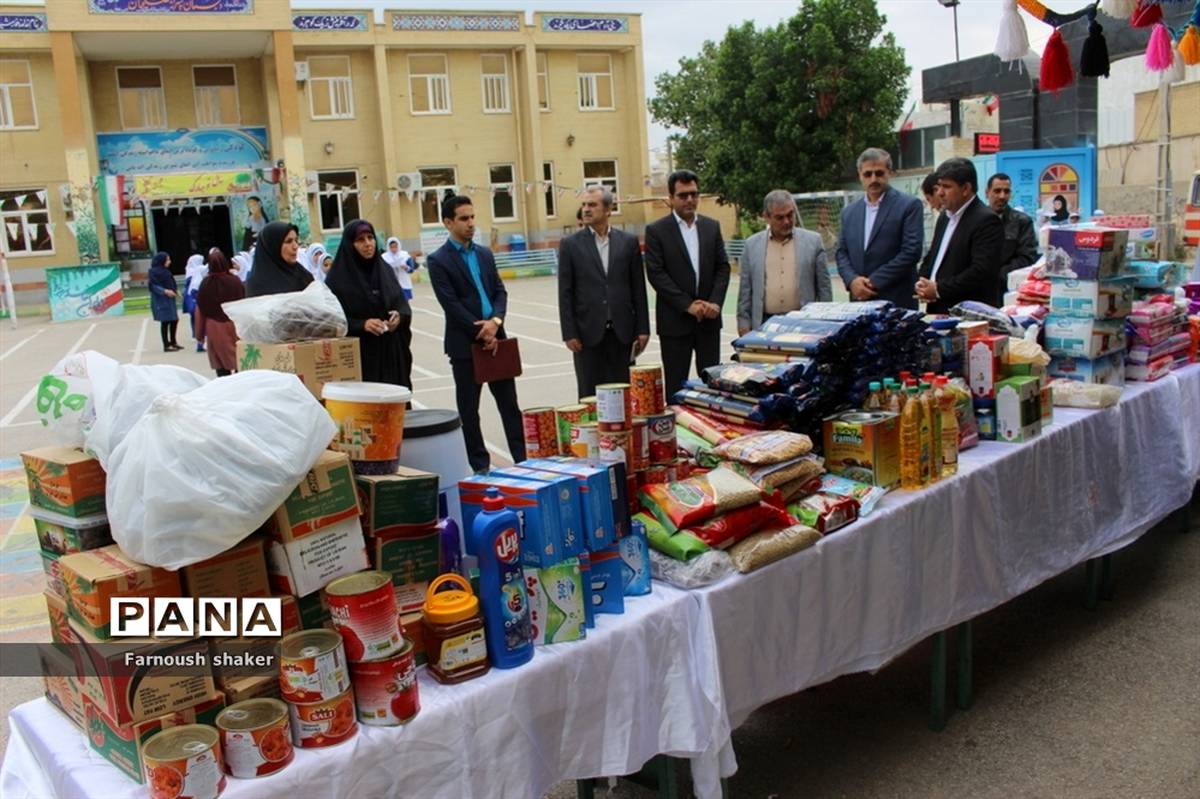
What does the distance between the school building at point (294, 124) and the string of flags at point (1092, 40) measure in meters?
25.9

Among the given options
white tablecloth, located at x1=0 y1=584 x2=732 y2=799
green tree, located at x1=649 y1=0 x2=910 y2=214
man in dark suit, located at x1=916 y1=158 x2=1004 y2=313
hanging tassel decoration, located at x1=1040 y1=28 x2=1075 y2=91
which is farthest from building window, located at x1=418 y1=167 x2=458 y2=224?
Result: white tablecloth, located at x1=0 y1=584 x2=732 y2=799

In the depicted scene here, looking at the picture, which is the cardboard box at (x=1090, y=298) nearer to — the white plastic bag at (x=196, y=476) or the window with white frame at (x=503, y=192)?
the white plastic bag at (x=196, y=476)

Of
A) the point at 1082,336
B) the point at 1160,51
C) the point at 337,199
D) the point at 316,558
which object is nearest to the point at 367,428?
the point at 316,558

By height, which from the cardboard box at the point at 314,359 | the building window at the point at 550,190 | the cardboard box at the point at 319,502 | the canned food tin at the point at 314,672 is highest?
the building window at the point at 550,190

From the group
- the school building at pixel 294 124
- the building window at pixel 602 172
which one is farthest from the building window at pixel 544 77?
the building window at pixel 602 172

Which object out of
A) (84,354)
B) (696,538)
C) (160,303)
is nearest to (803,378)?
(696,538)

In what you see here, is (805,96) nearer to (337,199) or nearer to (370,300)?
(337,199)

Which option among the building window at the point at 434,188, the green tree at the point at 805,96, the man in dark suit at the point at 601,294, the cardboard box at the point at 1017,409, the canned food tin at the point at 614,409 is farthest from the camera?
the building window at the point at 434,188

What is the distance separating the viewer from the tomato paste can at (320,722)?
182 cm

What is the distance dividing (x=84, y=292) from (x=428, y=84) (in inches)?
547

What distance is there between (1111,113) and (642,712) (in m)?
22.2

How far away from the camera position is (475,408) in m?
6.41

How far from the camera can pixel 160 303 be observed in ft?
51.8

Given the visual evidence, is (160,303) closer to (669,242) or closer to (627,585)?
(669,242)
